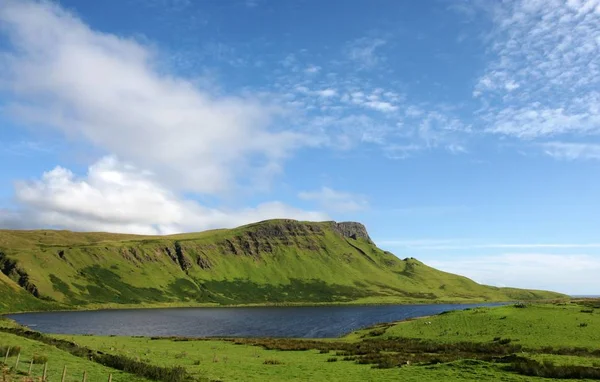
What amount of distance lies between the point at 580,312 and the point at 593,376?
5055cm

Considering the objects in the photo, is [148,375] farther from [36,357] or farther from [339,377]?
[339,377]

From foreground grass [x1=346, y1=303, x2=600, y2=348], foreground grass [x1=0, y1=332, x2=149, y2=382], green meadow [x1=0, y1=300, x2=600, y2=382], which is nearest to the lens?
foreground grass [x1=0, y1=332, x2=149, y2=382]

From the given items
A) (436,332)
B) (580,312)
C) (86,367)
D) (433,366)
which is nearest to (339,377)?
(433,366)

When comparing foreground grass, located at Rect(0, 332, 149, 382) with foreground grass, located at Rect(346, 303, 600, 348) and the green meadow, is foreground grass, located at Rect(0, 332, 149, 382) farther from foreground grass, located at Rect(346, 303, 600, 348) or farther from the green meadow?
foreground grass, located at Rect(346, 303, 600, 348)

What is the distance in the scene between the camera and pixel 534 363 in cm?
3769

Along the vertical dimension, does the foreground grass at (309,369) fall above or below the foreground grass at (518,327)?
below

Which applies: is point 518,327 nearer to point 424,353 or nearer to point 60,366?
point 424,353

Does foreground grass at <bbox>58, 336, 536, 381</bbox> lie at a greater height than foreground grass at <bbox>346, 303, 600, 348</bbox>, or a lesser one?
lesser

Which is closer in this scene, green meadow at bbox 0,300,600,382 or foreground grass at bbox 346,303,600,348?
green meadow at bbox 0,300,600,382

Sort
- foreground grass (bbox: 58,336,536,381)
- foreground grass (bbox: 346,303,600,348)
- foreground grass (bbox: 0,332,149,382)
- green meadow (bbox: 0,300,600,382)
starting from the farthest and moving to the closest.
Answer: foreground grass (bbox: 346,303,600,348) → green meadow (bbox: 0,300,600,382) → foreground grass (bbox: 58,336,536,381) → foreground grass (bbox: 0,332,149,382)

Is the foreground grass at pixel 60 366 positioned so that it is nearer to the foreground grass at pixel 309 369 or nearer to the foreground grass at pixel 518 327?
the foreground grass at pixel 309 369

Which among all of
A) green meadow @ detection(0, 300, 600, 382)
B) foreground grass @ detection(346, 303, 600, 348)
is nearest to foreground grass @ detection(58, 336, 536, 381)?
green meadow @ detection(0, 300, 600, 382)

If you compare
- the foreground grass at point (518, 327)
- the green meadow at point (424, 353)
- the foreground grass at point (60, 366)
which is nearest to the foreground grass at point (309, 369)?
the green meadow at point (424, 353)

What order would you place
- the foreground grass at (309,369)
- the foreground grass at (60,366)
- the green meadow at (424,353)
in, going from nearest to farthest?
the foreground grass at (60,366) → the foreground grass at (309,369) → the green meadow at (424,353)
